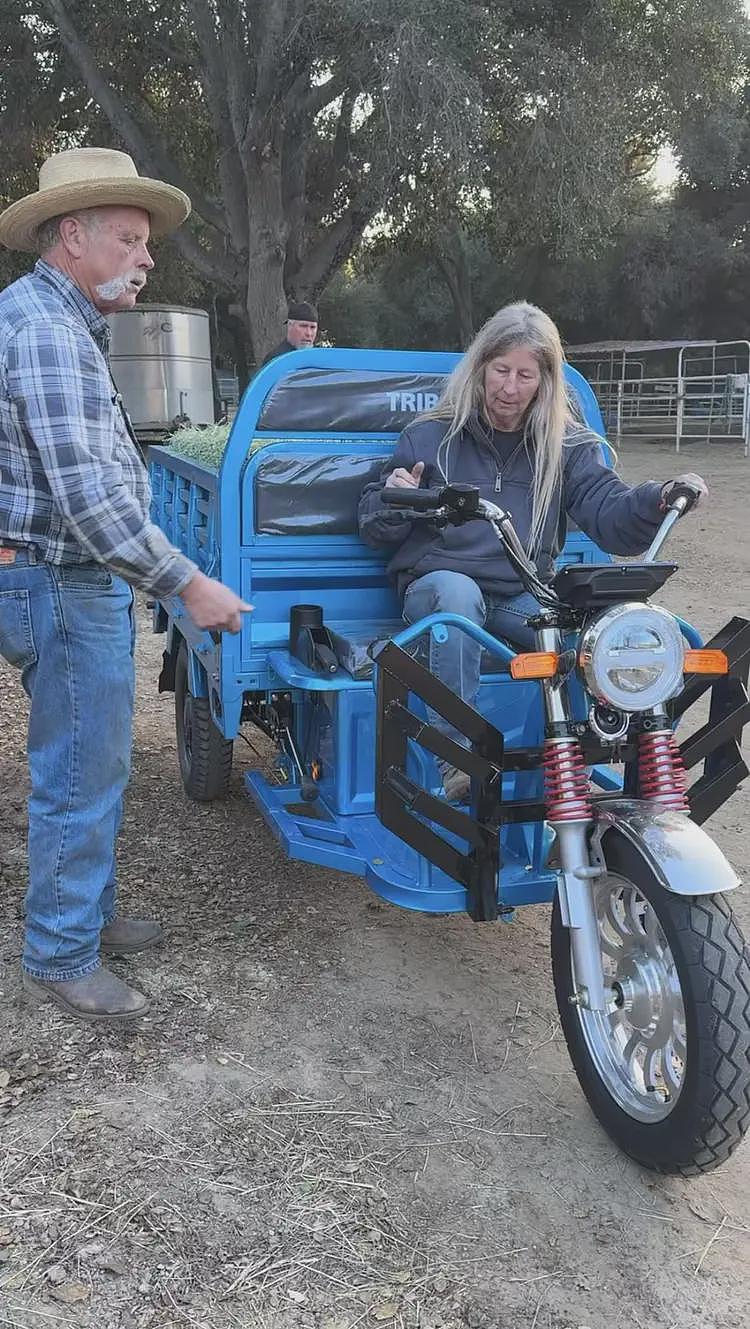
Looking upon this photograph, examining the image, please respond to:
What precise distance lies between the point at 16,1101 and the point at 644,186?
1146 inches

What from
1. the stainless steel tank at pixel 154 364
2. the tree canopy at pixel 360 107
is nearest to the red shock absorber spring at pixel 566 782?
the tree canopy at pixel 360 107

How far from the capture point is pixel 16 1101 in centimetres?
254

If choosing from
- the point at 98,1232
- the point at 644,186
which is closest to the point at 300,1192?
the point at 98,1232

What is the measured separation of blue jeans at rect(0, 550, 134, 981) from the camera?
2613 mm

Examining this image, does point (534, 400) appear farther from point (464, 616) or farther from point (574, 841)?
point (574, 841)

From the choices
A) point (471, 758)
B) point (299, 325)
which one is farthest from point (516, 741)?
point (299, 325)

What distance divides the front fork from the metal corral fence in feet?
52.8

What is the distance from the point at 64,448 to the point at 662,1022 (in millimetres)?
1802

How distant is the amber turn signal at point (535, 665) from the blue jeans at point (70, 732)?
1.03 metres

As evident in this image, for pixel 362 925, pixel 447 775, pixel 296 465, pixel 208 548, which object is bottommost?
A: pixel 362 925

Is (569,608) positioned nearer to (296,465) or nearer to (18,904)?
(296,465)

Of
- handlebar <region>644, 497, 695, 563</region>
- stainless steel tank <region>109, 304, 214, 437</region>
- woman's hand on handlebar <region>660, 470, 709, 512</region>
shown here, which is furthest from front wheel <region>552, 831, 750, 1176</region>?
stainless steel tank <region>109, 304, 214, 437</region>

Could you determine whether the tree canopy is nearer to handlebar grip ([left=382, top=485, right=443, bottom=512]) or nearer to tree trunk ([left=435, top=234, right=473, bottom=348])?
tree trunk ([left=435, top=234, right=473, bottom=348])

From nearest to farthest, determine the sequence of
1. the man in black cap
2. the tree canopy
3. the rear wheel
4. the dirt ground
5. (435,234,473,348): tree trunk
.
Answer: the dirt ground, the rear wheel, the man in black cap, the tree canopy, (435,234,473,348): tree trunk
